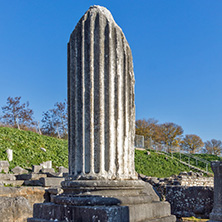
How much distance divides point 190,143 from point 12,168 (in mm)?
42441

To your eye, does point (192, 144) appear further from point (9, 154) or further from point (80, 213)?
point (80, 213)

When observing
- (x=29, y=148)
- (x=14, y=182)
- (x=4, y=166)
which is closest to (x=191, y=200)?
(x=14, y=182)

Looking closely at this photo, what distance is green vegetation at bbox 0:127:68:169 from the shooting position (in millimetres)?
17147

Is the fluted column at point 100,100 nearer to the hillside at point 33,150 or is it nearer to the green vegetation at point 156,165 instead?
the hillside at point 33,150

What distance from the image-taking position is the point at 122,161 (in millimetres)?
3541

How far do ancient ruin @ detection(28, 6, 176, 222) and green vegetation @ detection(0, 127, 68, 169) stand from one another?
13.1 m

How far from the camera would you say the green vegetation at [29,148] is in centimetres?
1715

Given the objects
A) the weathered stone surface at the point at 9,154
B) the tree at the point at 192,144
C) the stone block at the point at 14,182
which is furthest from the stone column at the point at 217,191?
the tree at the point at 192,144

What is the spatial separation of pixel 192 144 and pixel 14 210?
168 feet

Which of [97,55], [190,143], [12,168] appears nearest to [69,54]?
[97,55]

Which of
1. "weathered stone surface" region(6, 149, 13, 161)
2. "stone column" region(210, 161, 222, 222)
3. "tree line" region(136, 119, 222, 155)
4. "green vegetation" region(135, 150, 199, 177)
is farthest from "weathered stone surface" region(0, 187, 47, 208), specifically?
"tree line" region(136, 119, 222, 155)

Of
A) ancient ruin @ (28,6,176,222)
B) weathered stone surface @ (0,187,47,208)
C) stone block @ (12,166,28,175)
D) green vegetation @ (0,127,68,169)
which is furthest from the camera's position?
green vegetation @ (0,127,68,169)

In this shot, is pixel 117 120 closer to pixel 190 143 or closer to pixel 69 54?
pixel 69 54

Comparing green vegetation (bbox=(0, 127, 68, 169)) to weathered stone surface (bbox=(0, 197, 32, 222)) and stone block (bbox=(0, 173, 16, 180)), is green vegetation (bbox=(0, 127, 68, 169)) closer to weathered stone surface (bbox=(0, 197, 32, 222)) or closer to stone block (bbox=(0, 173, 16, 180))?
stone block (bbox=(0, 173, 16, 180))
